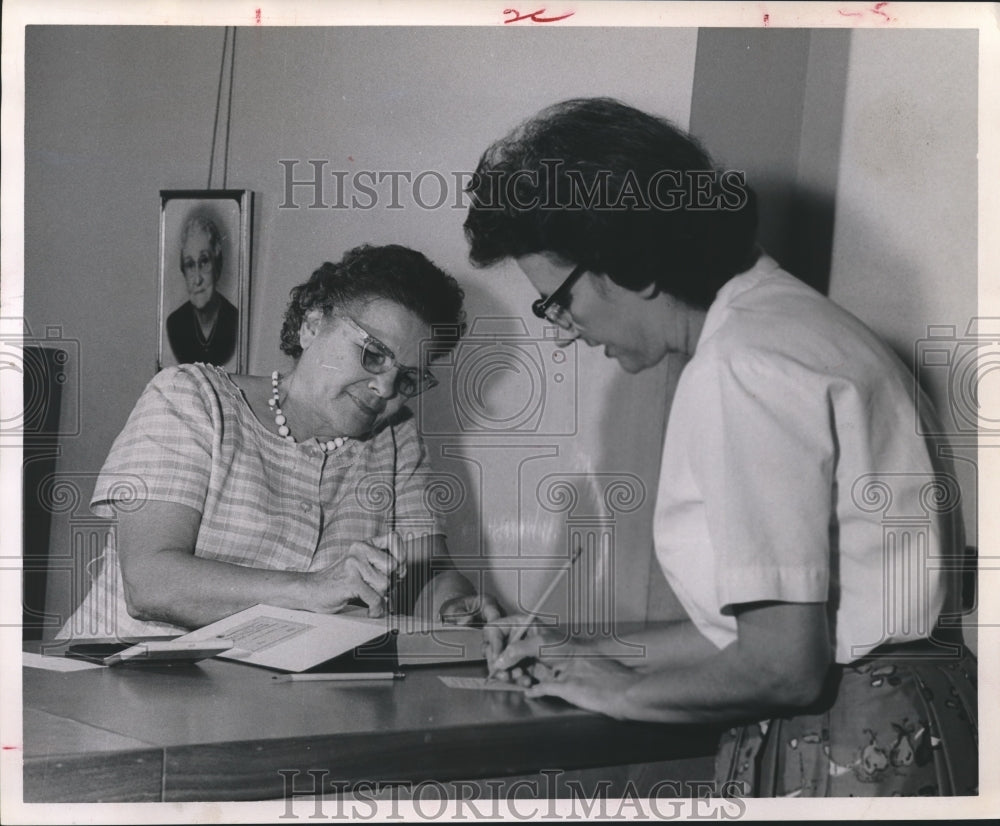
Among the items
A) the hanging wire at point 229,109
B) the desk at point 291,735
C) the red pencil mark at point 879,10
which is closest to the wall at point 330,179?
the hanging wire at point 229,109

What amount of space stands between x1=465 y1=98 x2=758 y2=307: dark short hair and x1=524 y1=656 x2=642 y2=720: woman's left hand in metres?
0.67

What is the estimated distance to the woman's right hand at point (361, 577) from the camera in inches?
79.7

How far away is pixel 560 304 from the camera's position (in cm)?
205

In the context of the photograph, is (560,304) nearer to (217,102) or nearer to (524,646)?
(524,646)

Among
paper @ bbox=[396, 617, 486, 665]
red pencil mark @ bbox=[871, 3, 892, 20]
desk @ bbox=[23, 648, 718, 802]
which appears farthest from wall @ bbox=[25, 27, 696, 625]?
red pencil mark @ bbox=[871, 3, 892, 20]

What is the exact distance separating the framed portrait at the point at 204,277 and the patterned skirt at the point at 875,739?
1.15m

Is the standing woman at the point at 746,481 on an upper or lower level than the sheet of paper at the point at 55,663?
upper

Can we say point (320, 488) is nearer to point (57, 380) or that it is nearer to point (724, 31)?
point (57, 380)

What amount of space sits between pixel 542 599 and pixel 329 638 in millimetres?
384

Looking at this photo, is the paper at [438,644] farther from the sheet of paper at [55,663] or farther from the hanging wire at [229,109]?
the hanging wire at [229,109]

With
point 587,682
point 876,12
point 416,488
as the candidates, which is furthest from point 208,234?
point 876,12

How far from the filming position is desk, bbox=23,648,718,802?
1.92 meters

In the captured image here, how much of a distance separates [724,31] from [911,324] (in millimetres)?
644

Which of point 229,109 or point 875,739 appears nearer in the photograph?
point 875,739
